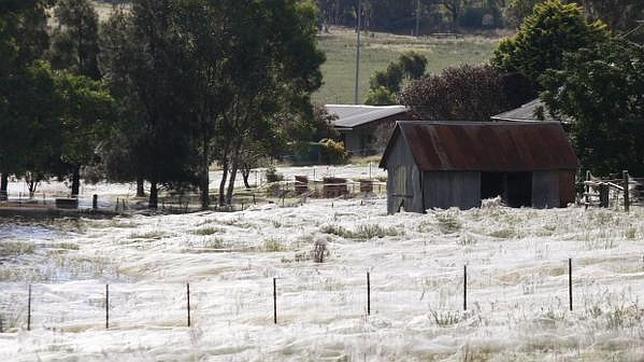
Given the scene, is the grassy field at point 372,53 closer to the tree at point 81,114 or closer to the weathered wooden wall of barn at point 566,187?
the tree at point 81,114

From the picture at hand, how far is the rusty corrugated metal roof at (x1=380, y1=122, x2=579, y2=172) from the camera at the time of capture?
4838cm

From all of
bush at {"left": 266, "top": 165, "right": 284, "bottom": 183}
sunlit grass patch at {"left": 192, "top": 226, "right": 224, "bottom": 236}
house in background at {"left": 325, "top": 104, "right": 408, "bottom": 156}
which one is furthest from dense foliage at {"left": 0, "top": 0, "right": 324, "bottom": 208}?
house in background at {"left": 325, "top": 104, "right": 408, "bottom": 156}

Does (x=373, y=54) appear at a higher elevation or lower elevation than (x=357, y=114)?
higher

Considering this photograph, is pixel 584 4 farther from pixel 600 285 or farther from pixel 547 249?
pixel 600 285

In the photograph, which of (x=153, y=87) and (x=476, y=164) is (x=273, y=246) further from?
(x=153, y=87)

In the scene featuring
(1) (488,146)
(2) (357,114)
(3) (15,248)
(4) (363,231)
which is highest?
(2) (357,114)

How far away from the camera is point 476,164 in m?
48.4

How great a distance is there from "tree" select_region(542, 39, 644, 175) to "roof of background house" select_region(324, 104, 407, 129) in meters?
42.9

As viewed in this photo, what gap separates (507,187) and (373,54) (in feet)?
389

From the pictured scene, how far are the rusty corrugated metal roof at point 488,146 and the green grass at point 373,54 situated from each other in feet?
282


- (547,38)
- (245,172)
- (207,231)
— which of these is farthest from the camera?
(245,172)

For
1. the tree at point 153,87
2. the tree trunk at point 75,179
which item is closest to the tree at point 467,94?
the tree at point 153,87

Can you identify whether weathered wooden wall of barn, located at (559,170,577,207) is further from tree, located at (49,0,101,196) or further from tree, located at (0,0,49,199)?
tree, located at (49,0,101,196)

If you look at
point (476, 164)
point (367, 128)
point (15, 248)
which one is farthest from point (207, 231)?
point (367, 128)
